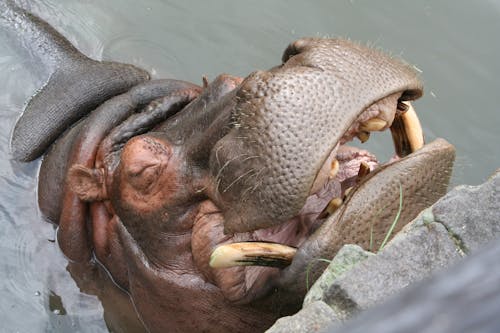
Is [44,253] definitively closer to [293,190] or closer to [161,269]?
[161,269]

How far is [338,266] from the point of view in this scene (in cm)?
264

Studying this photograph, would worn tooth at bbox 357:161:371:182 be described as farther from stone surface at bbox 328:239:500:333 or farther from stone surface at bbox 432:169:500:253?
stone surface at bbox 328:239:500:333

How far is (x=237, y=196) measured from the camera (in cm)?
302

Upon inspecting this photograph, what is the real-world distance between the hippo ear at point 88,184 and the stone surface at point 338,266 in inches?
69.2

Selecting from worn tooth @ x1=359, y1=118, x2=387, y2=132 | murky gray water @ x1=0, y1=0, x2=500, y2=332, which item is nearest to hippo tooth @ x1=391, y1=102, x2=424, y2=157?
worn tooth @ x1=359, y1=118, x2=387, y2=132

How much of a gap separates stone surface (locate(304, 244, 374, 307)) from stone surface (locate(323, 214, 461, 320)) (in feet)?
0.34

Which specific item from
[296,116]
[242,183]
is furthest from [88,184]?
[296,116]

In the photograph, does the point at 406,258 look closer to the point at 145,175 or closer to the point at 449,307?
the point at 145,175

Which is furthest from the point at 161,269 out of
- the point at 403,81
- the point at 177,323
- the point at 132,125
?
the point at 403,81

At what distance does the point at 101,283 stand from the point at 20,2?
9.24 ft

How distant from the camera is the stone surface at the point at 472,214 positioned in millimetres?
2539

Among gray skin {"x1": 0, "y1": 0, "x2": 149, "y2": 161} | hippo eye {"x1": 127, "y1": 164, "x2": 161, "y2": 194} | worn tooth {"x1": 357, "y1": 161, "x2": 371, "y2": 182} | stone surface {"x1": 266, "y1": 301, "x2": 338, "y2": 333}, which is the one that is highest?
worn tooth {"x1": 357, "y1": 161, "x2": 371, "y2": 182}

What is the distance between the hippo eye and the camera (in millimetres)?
3561

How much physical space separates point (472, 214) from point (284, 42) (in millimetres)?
4788
